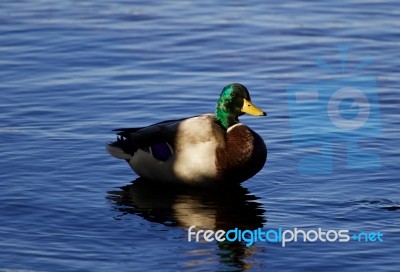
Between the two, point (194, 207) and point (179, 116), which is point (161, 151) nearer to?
point (194, 207)

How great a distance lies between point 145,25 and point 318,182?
708 cm

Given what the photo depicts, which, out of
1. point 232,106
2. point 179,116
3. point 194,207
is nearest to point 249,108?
point 232,106

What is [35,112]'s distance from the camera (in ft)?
44.0

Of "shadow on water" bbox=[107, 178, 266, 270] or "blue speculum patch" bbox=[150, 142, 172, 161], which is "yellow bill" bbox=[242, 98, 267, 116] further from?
"blue speculum patch" bbox=[150, 142, 172, 161]

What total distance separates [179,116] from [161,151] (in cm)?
221

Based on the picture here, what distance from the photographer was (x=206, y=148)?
10820mm

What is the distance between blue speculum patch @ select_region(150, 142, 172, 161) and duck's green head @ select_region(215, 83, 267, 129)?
0.59 metres

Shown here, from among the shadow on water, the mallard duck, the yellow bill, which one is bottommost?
the shadow on water

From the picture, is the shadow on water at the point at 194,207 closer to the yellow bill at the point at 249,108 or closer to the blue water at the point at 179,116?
the blue water at the point at 179,116

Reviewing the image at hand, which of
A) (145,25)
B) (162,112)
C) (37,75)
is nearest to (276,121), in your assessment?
(162,112)

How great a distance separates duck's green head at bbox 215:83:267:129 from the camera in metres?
11.1

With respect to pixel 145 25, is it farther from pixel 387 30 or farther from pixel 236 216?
pixel 236 216

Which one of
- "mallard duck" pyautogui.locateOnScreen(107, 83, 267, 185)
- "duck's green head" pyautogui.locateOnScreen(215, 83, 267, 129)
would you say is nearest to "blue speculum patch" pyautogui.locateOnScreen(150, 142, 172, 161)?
"mallard duck" pyautogui.locateOnScreen(107, 83, 267, 185)

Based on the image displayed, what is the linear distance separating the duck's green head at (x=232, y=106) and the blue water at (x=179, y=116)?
65 centimetres
